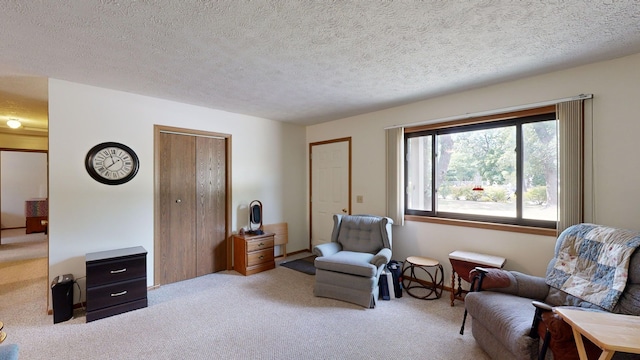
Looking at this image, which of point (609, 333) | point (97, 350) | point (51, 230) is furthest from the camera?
point (51, 230)

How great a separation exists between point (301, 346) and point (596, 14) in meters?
3.20

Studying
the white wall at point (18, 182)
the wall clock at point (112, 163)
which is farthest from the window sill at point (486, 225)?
the white wall at point (18, 182)

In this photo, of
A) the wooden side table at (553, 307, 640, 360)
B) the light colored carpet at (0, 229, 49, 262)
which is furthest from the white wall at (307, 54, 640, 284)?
the light colored carpet at (0, 229, 49, 262)

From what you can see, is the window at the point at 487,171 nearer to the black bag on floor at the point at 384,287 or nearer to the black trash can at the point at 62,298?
the black bag on floor at the point at 384,287

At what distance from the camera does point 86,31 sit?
1.90m

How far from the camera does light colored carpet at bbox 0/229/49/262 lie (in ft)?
15.9

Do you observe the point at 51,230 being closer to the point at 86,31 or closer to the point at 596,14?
the point at 86,31

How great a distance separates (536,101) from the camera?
9.07 feet

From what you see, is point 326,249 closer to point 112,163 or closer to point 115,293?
point 115,293

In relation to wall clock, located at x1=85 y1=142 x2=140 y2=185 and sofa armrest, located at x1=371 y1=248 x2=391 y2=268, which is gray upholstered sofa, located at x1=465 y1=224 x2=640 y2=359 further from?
wall clock, located at x1=85 y1=142 x2=140 y2=185

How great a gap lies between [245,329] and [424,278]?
7.95 ft

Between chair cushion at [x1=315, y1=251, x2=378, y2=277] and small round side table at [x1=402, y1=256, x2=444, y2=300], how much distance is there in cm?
63

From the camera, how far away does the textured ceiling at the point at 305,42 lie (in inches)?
65.4

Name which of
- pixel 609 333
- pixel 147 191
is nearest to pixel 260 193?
pixel 147 191
